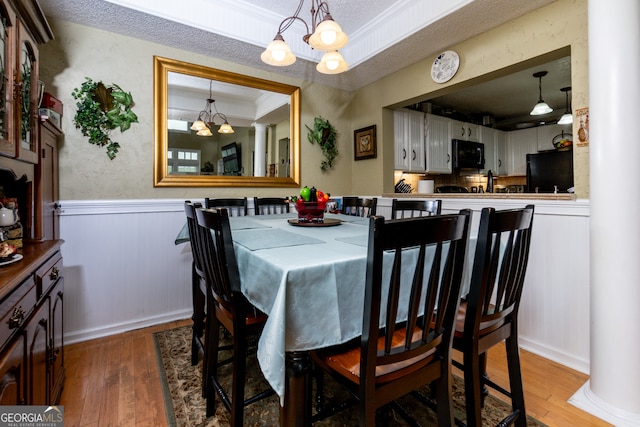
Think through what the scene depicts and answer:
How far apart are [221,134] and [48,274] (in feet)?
6.17

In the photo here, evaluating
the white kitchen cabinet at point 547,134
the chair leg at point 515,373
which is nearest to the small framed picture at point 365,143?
the chair leg at point 515,373

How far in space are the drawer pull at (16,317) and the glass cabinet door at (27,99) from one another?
75 centimetres

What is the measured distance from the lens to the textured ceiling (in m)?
2.21

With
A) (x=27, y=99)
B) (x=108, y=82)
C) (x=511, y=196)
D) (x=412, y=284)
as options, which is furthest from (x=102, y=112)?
(x=511, y=196)

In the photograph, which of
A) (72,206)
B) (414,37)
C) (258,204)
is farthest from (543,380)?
(72,206)

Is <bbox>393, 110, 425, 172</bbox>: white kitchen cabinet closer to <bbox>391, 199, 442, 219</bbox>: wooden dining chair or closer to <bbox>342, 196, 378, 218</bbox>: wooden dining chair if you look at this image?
<bbox>342, 196, 378, 218</bbox>: wooden dining chair

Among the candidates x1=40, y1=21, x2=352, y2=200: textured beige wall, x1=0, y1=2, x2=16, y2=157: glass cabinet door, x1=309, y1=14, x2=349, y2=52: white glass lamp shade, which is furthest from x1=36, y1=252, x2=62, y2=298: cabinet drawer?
x1=309, y1=14, x2=349, y2=52: white glass lamp shade

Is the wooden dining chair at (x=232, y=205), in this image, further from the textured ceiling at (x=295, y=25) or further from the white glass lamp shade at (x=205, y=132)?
the textured ceiling at (x=295, y=25)

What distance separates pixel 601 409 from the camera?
59.7 inches

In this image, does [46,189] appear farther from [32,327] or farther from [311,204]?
[311,204]

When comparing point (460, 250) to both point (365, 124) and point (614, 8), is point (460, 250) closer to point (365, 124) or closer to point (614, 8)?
point (614, 8)

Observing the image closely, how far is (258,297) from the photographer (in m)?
1.12

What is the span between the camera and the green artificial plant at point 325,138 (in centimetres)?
347

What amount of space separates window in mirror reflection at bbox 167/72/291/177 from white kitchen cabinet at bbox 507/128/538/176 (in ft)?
14.9
